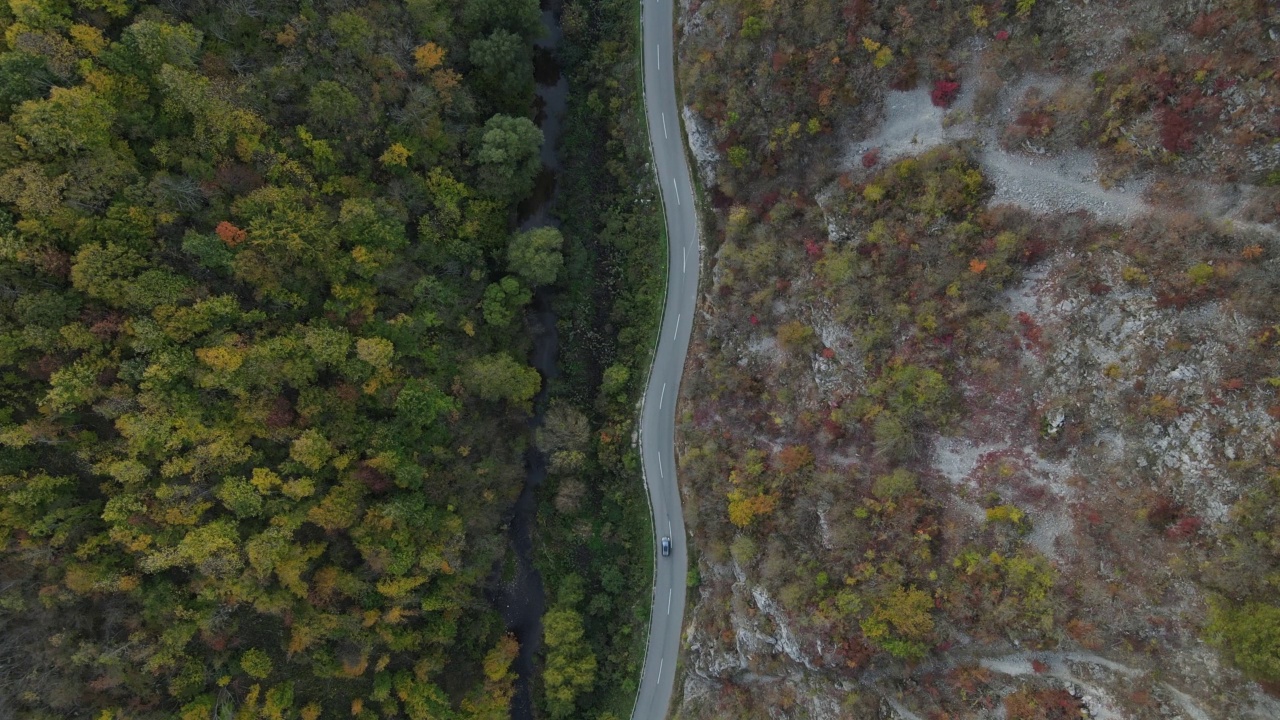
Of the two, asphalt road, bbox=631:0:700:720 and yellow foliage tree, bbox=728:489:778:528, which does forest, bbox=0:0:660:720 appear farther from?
yellow foliage tree, bbox=728:489:778:528

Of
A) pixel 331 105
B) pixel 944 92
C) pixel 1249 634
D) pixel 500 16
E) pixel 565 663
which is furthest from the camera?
pixel 565 663

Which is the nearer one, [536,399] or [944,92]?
[944,92]

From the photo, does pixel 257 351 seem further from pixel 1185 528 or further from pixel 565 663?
pixel 1185 528

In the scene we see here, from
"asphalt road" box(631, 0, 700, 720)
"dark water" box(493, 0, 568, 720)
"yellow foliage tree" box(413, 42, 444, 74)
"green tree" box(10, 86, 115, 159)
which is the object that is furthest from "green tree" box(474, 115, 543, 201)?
"green tree" box(10, 86, 115, 159)

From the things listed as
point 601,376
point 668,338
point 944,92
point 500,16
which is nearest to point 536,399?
point 601,376

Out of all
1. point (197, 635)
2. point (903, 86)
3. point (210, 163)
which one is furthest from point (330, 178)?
point (903, 86)

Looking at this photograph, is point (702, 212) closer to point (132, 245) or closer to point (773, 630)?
point (773, 630)

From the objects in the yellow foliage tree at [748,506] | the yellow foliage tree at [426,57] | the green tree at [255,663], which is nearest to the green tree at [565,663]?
the yellow foliage tree at [748,506]
